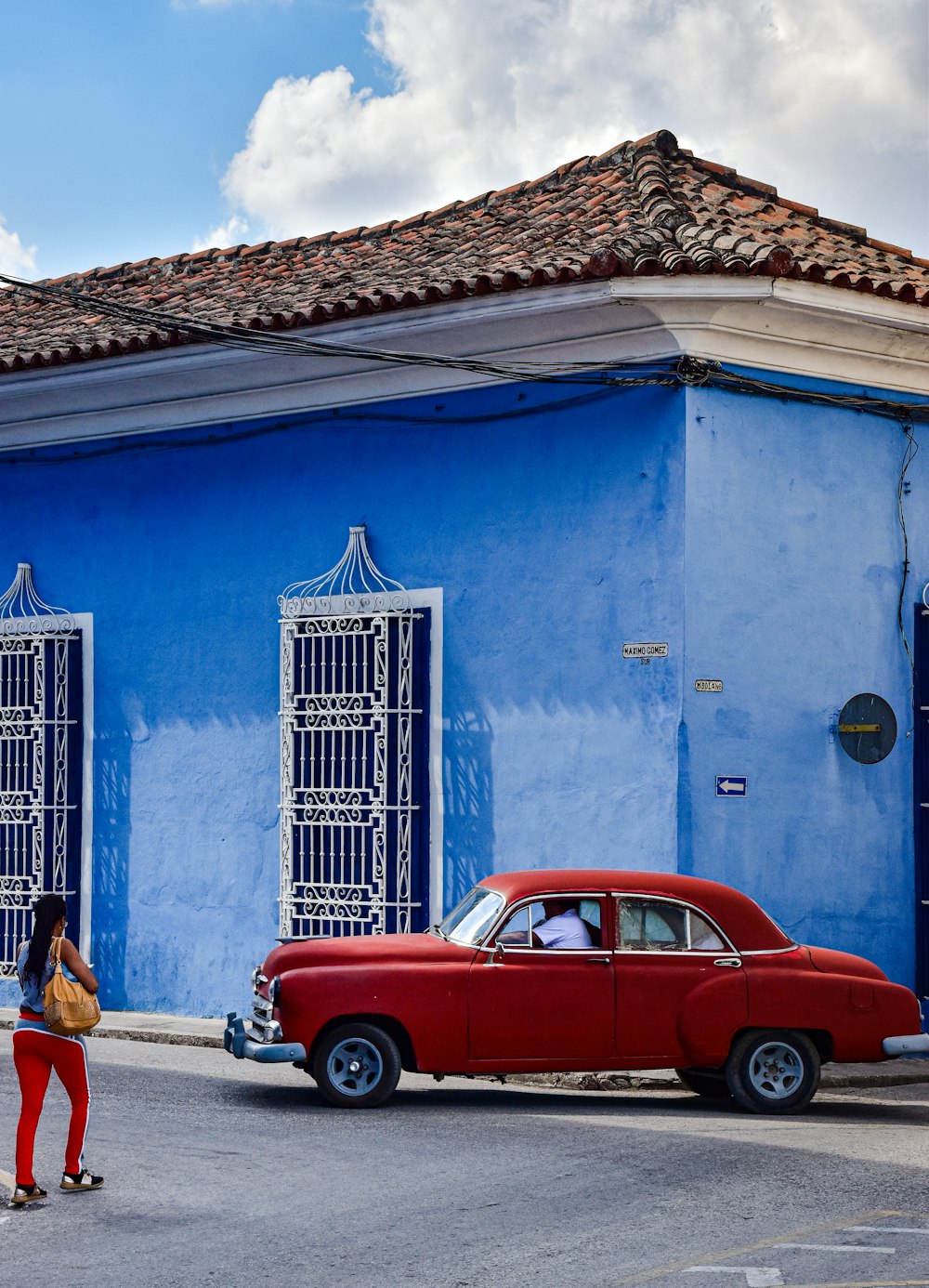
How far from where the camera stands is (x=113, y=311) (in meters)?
11.6

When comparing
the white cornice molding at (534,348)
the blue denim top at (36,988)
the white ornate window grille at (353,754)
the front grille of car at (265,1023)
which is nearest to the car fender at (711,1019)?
the front grille of car at (265,1023)

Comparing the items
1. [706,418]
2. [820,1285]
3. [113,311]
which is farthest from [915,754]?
[820,1285]

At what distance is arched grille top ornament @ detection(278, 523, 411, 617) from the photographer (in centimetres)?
1303

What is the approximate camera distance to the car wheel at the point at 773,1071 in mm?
9797

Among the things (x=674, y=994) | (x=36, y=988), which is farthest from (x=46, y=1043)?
(x=674, y=994)

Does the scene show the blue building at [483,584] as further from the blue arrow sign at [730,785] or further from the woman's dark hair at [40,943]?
the woman's dark hair at [40,943]

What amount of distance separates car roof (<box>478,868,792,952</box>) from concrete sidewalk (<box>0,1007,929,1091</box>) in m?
0.98

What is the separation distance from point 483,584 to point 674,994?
381 centimetres

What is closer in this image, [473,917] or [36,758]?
[473,917]

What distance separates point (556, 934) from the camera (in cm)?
987

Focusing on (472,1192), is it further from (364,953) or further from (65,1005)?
(364,953)

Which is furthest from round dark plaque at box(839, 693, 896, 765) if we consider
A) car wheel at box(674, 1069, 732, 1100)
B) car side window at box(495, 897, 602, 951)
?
car side window at box(495, 897, 602, 951)

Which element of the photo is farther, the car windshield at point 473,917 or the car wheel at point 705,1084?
the car wheel at point 705,1084

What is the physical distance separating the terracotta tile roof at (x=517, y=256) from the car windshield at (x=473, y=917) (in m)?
3.92
